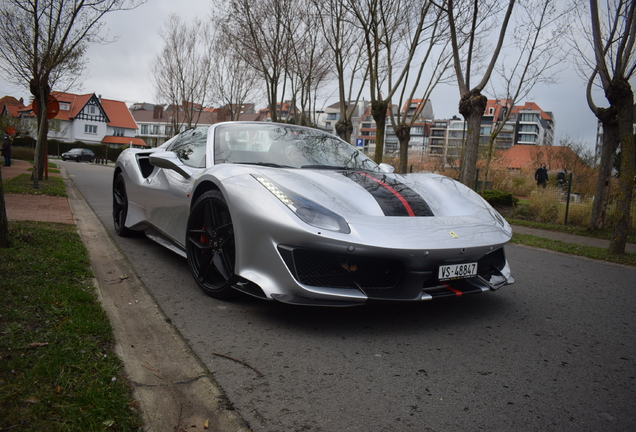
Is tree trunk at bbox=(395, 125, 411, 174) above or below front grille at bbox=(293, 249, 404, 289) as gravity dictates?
above

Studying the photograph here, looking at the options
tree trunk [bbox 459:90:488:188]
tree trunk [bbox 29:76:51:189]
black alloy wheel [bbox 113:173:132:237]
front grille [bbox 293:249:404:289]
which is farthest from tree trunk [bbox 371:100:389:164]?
front grille [bbox 293:249:404:289]

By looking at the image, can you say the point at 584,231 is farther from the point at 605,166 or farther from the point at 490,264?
the point at 490,264

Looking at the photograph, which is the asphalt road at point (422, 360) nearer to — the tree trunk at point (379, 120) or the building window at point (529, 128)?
the tree trunk at point (379, 120)

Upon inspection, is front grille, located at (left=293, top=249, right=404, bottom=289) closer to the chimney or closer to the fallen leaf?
the fallen leaf

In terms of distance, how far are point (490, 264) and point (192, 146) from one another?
277 centimetres

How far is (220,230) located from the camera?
133 inches

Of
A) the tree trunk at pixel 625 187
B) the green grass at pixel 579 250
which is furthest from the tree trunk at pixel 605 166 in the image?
the tree trunk at pixel 625 187

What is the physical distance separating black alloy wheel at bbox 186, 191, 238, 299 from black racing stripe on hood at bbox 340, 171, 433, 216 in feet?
Result: 3.25

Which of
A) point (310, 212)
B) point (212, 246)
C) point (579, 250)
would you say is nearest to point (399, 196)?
point (310, 212)

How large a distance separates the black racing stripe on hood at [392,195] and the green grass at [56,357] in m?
1.82

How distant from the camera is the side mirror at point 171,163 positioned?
13.2 ft

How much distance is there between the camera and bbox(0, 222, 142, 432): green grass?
1772mm

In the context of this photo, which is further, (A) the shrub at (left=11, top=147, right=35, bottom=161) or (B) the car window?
(A) the shrub at (left=11, top=147, right=35, bottom=161)

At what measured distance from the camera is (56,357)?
7.18 feet
